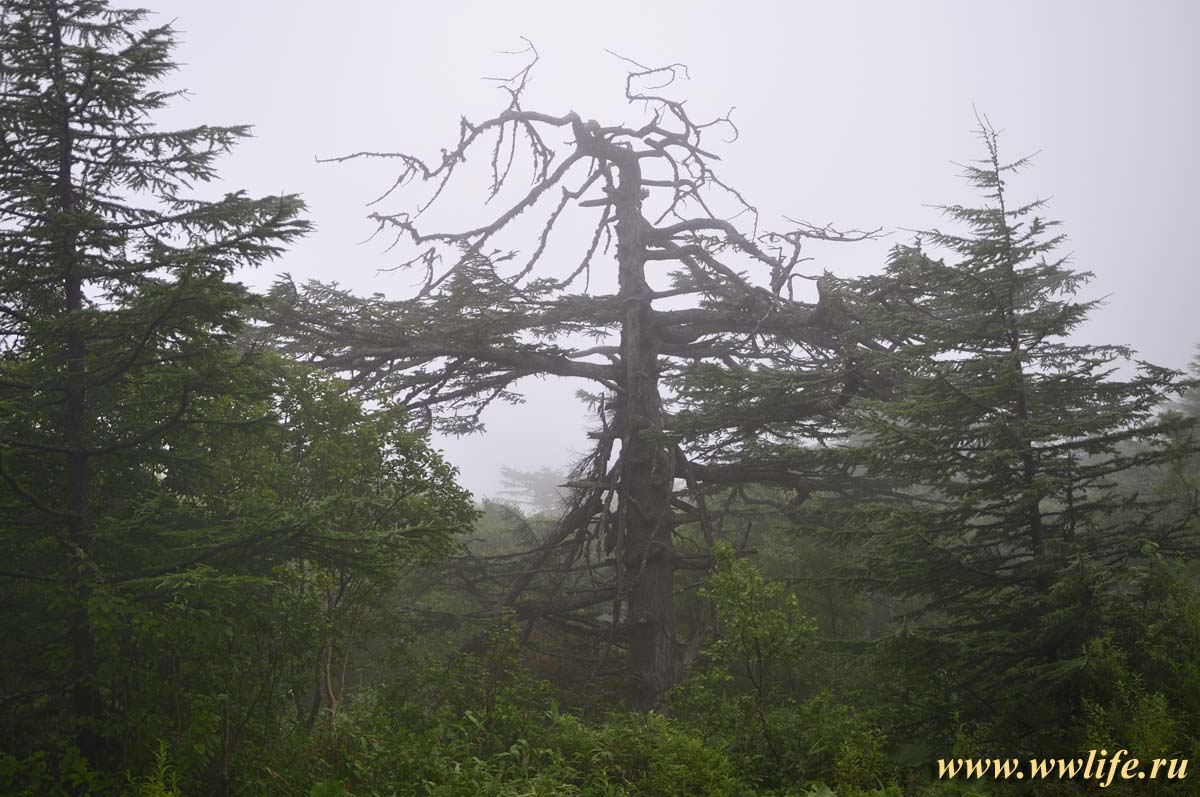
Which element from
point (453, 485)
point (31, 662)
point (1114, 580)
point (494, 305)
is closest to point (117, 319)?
point (31, 662)

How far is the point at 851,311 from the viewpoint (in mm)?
11672

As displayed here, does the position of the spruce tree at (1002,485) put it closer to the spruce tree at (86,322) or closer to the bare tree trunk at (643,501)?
Result: the bare tree trunk at (643,501)

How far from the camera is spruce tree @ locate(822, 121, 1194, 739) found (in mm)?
7453

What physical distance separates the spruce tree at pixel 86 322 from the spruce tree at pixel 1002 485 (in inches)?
269

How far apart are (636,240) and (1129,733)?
11153mm

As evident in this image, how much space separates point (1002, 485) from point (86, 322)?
8844 millimetres

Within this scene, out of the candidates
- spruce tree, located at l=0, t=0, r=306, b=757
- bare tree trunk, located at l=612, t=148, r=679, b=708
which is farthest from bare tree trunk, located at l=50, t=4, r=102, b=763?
bare tree trunk, located at l=612, t=148, r=679, b=708

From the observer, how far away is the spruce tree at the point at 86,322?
619 cm

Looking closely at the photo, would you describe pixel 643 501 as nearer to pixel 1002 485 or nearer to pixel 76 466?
pixel 1002 485

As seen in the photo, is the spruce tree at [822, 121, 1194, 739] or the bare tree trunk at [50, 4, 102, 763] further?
the spruce tree at [822, 121, 1194, 739]

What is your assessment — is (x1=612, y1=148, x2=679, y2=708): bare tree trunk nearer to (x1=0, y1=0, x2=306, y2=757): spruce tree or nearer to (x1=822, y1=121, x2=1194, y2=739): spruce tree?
(x1=822, y1=121, x2=1194, y2=739): spruce tree

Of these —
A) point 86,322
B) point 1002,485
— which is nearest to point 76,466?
point 86,322

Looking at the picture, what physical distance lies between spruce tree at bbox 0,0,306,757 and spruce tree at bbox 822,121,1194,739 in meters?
6.83

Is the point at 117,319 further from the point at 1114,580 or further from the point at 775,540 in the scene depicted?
the point at 775,540
